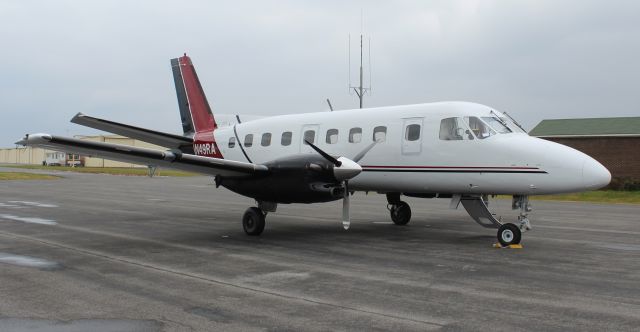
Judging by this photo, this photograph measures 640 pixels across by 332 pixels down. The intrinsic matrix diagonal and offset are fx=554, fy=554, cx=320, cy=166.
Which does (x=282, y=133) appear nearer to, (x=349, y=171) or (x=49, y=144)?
(x=349, y=171)

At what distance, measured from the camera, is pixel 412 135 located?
12.5 metres

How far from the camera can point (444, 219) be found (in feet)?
55.7

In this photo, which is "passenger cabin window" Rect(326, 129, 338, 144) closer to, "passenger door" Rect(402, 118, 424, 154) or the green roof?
"passenger door" Rect(402, 118, 424, 154)

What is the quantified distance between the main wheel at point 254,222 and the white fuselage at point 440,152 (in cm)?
229

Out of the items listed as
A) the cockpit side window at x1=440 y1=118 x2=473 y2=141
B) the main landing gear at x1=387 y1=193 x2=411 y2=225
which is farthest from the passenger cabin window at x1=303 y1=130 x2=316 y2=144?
the cockpit side window at x1=440 y1=118 x2=473 y2=141

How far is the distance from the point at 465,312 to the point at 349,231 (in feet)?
26.2

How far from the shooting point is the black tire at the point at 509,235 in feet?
36.1

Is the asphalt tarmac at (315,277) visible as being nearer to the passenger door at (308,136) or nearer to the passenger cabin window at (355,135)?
the passenger door at (308,136)

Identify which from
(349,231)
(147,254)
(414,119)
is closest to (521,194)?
(414,119)

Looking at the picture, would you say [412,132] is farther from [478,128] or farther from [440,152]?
[478,128]

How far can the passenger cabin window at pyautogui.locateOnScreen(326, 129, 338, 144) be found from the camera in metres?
13.9

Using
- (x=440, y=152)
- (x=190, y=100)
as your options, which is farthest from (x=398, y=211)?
(x=190, y=100)

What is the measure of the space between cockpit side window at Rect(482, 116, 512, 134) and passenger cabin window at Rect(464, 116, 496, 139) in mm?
127

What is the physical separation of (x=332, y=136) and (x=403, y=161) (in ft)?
7.22
